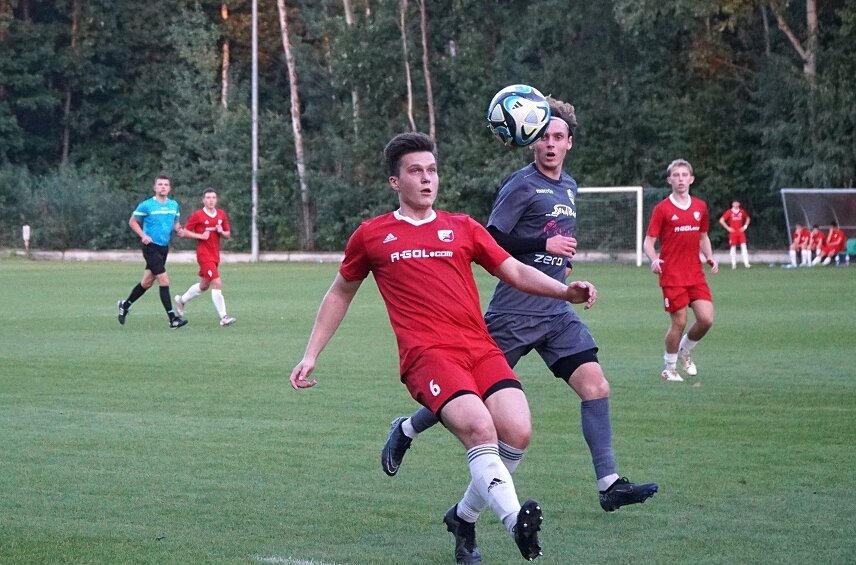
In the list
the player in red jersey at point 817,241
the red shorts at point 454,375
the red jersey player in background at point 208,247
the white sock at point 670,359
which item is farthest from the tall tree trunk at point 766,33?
the red shorts at point 454,375

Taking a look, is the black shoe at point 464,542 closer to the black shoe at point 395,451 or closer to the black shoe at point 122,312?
the black shoe at point 395,451

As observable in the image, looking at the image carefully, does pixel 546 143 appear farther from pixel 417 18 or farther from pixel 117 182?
pixel 117 182

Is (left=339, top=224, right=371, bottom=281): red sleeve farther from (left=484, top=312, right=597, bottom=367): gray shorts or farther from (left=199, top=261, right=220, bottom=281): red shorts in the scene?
(left=199, top=261, right=220, bottom=281): red shorts

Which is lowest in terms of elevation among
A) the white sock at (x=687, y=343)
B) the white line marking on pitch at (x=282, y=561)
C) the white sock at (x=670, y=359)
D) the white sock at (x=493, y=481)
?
the white sock at (x=670, y=359)

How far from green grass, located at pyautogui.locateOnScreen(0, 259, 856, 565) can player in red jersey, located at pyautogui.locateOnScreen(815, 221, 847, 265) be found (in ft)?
73.4

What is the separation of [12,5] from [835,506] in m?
57.3

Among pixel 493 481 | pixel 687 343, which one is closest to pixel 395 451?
pixel 493 481

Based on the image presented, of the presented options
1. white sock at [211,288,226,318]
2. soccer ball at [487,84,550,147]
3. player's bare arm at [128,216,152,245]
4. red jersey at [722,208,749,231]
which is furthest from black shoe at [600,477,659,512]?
red jersey at [722,208,749,231]

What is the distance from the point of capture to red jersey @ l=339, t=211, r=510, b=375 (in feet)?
19.1

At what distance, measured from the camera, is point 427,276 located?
5.85m

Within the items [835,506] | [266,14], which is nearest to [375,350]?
[835,506]

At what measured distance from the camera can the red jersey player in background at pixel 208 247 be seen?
19.7 metres

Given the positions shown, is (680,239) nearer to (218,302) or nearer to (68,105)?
(218,302)

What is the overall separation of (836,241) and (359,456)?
33.1m
